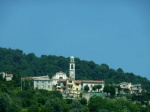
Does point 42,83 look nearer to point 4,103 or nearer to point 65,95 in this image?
point 65,95

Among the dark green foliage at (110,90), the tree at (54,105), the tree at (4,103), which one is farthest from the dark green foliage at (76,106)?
the dark green foliage at (110,90)

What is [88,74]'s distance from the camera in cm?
7719

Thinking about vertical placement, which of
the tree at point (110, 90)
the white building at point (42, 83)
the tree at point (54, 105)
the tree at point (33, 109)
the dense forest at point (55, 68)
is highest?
the dense forest at point (55, 68)

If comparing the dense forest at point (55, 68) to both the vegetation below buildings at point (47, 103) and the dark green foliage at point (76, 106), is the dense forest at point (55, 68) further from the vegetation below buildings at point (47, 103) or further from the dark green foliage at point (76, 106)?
the dark green foliage at point (76, 106)

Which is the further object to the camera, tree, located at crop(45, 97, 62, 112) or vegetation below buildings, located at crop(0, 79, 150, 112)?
tree, located at crop(45, 97, 62, 112)

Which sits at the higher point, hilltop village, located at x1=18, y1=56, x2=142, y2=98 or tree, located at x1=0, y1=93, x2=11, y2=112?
hilltop village, located at x1=18, y1=56, x2=142, y2=98

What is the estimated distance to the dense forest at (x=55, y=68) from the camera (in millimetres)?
75738

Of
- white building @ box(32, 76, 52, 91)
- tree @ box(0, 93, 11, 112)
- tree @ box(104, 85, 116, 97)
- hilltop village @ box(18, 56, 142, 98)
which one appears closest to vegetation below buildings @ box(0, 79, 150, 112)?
tree @ box(0, 93, 11, 112)

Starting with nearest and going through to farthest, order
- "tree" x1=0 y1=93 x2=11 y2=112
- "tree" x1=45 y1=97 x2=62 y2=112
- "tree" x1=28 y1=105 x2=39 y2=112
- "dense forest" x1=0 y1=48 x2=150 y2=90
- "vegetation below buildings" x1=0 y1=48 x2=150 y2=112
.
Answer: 1. "tree" x1=28 y1=105 x2=39 y2=112
2. "tree" x1=0 y1=93 x2=11 y2=112
3. "tree" x1=45 y1=97 x2=62 y2=112
4. "vegetation below buildings" x1=0 y1=48 x2=150 y2=112
5. "dense forest" x1=0 y1=48 x2=150 y2=90

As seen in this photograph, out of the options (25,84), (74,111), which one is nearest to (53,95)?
(25,84)

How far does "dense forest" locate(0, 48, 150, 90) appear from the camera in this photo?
7574 centimetres

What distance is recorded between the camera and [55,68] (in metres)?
82.6

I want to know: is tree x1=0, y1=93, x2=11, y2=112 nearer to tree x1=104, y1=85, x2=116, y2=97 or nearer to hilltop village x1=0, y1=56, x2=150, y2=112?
hilltop village x1=0, y1=56, x2=150, y2=112

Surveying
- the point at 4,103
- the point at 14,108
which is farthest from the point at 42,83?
the point at 14,108
